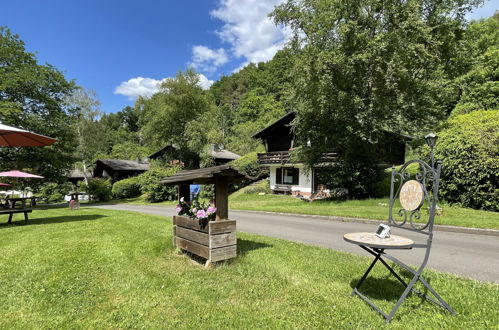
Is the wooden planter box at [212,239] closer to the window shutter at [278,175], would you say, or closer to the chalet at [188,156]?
the window shutter at [278,175]

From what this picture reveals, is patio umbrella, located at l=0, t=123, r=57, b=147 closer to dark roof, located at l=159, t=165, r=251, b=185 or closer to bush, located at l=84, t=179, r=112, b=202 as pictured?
dark roof, located at l=159, t=165, r=251, b=185

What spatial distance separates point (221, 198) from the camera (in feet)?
16.5

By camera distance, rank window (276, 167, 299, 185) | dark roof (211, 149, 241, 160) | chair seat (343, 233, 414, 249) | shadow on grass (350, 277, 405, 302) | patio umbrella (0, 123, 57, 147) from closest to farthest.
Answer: chair seat (343, 233, 414, 249), shadow on grass (350, 277, 405, 302), patio umbrella (0, 123, 57, 147), window (276, 167, 299, 185), dark roof (211, 149, 241, 160)

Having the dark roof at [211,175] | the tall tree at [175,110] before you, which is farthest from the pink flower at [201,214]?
the tall tree at [175,110]

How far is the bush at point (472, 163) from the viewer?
38.8 ft

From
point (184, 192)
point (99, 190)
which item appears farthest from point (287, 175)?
point (99, 190)

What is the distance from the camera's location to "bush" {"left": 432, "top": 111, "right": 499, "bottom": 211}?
11.8 m

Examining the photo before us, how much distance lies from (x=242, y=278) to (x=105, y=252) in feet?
9.86

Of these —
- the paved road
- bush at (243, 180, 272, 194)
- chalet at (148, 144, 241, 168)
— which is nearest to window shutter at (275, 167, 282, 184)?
bush at (243, 180, 272, 194)

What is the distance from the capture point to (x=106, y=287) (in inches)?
156

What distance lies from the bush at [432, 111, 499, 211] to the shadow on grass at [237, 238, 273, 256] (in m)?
10.8

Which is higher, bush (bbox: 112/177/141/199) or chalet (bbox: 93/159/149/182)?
chalet (bbox: 93/159/149/182)

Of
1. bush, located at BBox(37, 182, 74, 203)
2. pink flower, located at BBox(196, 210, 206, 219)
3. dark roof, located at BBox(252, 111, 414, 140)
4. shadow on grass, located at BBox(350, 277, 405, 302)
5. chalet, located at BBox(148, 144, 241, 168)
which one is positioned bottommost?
bush, located at BBox(37, 182, 74, 203)

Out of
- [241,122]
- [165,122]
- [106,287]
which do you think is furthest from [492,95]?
[241,122]
